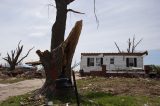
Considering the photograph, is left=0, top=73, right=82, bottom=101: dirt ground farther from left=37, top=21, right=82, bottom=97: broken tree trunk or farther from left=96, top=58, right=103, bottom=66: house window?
left=96, top=58, right=103, bottom=66: house window

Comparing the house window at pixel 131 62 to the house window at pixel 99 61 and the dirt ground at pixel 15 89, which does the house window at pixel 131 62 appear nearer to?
the house window at pixel 99 61

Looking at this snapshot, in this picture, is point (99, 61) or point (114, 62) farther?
point (99, 61)

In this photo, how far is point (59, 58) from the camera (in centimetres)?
1698

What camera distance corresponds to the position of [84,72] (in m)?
48.3

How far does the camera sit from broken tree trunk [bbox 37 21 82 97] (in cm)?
1692

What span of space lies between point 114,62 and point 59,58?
31.9 m

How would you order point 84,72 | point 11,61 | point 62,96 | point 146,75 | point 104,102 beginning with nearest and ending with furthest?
point 104,102 → point 62,96 → point 146,75 → point 84,72 → point 11,61

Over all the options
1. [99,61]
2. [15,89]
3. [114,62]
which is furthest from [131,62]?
[15,89]

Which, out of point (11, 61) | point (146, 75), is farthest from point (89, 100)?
point (11, 61)

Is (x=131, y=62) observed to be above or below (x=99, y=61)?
below

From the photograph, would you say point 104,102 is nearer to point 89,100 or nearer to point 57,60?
point 89,100

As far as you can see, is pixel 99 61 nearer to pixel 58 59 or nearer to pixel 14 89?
pixel 14 89

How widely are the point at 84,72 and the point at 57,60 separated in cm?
3132

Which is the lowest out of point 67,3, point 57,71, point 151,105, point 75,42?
point 151,105
